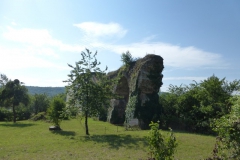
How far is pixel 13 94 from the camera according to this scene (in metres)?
37.5

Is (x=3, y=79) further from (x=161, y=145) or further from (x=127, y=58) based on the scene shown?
(x=161, y=145)

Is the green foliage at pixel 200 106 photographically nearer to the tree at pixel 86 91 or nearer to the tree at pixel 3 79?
the tree at pixel 86 91

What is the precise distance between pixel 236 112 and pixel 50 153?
10791 mm

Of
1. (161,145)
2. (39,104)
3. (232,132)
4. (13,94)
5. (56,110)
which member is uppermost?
(13,94)

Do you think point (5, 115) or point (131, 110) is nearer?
point (131, 110)

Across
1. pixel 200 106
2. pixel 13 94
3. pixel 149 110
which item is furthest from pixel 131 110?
pixel 13 94

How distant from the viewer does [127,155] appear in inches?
486

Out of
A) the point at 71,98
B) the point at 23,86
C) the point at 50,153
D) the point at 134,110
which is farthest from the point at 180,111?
the point at 23,86

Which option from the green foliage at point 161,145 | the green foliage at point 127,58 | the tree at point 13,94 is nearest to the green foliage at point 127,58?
the green foliage at point 127,58

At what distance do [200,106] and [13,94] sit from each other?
1182 inches

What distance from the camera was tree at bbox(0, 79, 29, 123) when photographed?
3738 centimetres

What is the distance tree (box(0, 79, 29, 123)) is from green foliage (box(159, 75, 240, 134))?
24.5 m

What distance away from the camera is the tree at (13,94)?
3738 cm

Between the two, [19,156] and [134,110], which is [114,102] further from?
[19,156]
